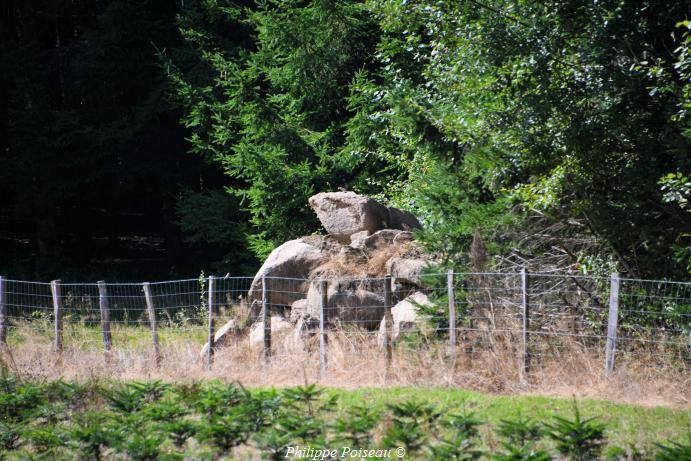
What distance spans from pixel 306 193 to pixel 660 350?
1062cm

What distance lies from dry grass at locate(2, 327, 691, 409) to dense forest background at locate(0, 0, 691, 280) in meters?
1.64

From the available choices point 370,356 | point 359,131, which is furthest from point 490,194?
point 359,131

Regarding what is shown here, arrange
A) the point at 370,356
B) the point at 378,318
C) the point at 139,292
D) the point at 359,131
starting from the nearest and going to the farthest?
the point at 370,356, the point at 378,318, the point at 359,131, the point at 139,292

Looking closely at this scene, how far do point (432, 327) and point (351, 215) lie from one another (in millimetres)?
3508

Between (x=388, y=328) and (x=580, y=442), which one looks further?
(x=388, y=328)

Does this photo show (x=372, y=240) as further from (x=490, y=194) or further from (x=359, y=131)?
(x=359, y=131)

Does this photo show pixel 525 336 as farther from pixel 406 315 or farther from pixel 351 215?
pixel 351 215

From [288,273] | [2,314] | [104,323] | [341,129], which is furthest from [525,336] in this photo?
[341,129]

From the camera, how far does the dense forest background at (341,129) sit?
10469 millimetres

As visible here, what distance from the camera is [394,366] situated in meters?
10.4

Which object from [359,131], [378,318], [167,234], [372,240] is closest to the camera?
[378,318]

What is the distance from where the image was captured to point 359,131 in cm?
1848

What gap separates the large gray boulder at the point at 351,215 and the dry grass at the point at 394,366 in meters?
2.92

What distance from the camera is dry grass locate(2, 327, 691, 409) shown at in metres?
9.62
